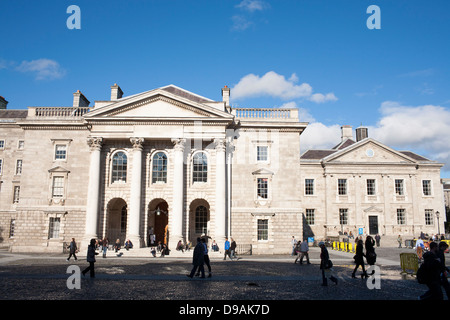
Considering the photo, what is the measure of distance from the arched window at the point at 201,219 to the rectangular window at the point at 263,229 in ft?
15.6

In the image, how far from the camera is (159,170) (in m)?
29.9

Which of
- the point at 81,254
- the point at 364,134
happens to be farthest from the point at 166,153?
the point at 364,134

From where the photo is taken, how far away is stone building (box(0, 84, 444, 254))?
28.8 meters

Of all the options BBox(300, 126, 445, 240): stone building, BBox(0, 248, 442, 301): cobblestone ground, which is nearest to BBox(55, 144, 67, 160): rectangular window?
BBox(0, 248, 442, 301): cobblestone ground

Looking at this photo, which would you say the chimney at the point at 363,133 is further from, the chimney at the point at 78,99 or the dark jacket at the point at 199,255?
the dark jacket at the point at 199,255

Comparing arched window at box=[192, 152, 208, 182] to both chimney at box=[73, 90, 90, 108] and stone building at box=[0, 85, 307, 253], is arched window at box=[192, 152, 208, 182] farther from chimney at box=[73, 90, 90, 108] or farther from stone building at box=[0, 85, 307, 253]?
chimney at box=[73, 90, 90, 108]

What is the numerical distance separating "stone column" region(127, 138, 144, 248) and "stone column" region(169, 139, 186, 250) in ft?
8.71

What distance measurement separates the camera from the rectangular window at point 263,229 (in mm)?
29641

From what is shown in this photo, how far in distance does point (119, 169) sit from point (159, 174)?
3525 mm

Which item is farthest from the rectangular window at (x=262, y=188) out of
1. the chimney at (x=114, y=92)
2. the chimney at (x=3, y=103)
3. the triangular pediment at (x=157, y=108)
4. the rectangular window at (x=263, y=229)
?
the chimney at (x=3, y=103)

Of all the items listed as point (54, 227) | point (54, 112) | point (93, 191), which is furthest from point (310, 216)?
point (54, 112)
